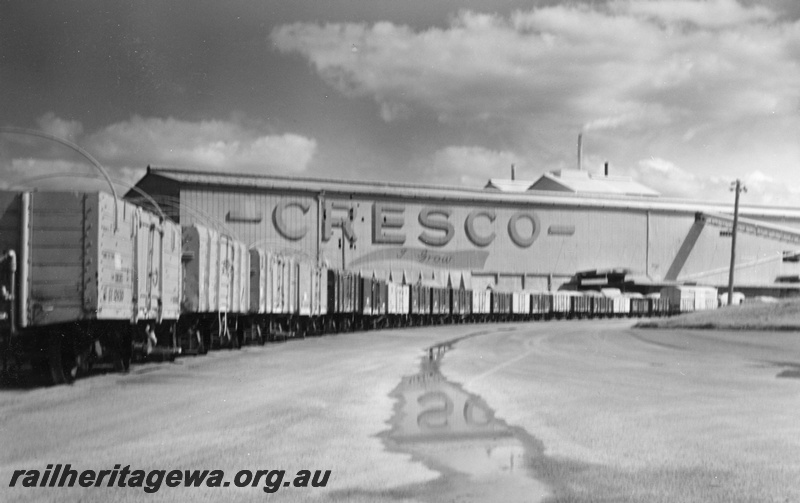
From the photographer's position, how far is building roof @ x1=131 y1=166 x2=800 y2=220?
3831 inches

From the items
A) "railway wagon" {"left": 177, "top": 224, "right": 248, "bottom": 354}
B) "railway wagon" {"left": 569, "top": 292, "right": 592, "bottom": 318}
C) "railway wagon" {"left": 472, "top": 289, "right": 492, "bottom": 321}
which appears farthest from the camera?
"railway wagon" {"left": 569, "top": 292, "right": 592, "bottom": 318}

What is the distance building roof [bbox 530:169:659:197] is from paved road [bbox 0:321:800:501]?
122970 mm

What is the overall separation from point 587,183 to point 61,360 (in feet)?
436

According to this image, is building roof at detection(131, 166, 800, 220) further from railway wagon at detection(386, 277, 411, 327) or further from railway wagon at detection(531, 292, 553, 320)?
railway wagon at detection(386, 277, 411, 327)

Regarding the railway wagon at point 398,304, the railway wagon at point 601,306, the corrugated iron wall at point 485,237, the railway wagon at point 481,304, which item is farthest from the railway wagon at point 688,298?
the railway wagon at point 398,304

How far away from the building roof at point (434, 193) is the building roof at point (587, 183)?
17.6 metres

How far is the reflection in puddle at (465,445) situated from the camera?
748 centimetres

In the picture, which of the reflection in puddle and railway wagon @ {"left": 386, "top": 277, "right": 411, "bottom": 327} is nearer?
the reflection in puddle

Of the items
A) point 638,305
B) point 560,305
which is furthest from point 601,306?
point 638,305

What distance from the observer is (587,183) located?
144 m

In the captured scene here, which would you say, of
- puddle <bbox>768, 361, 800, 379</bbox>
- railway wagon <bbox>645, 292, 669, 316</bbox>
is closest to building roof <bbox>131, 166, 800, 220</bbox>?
railway wagon <bbox>645, 292, 669, 316</bbox>

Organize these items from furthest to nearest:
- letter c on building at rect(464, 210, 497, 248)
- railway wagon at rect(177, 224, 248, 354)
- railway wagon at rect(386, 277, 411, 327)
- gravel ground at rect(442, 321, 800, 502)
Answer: letter c on building at rect(464, 210, 497, 248)
railway wagon at rect(386, 277, 411, 327)
railway wagon at rect(177, 224, 248, 354)
gravel ground at rect(442, 321, 800, 502)

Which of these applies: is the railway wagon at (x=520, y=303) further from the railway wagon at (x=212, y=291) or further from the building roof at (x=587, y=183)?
the railway wagon at (x=212, y=291)

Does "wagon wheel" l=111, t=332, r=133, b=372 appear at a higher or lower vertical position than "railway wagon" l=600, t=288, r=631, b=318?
higher
